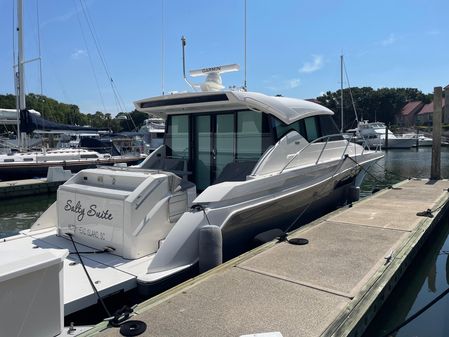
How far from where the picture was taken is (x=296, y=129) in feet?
22.2

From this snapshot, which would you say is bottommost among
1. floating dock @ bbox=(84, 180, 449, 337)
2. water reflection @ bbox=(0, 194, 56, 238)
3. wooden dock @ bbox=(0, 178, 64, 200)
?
water reflection @ bbox=(0, 194, 56, 238)

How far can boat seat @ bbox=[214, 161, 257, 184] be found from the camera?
6.12 metres

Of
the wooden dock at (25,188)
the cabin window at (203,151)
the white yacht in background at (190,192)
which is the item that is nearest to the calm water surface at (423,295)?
the white yacht in background at (190,192)

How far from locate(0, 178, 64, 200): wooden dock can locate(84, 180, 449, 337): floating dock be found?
12313 mm

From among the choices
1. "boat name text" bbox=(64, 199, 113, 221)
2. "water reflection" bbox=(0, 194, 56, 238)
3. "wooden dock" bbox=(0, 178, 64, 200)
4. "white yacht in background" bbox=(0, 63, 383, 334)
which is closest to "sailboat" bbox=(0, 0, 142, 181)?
"wooden dock" bbox=(0, 178, 64, 200)

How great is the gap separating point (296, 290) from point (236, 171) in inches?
114

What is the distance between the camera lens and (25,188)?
14.7m

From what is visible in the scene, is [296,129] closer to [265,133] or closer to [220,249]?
[265,133]

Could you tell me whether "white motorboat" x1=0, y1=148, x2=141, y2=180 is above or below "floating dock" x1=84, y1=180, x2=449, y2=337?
above

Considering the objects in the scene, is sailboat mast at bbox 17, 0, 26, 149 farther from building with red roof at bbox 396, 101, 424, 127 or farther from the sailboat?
building with red roof at bbox 396, 101, 424, 127

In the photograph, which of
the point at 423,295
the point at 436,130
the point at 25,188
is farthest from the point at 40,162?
the point at 423,295

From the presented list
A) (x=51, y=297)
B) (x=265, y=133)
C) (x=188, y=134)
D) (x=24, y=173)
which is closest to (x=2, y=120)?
(x=24, y=173)

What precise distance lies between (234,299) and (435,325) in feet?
9.43

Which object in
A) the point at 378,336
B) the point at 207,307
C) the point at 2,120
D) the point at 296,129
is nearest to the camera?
the point at 207,307
